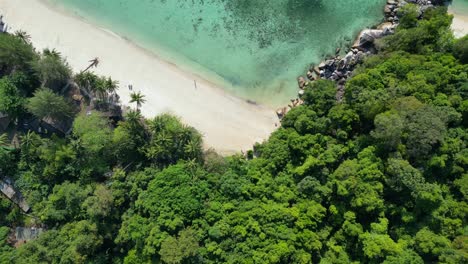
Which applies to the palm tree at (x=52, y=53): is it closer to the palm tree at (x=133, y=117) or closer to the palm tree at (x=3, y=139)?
the palm tree at (x=3, y=139)

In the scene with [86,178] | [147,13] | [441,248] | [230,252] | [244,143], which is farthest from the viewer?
[147,13]

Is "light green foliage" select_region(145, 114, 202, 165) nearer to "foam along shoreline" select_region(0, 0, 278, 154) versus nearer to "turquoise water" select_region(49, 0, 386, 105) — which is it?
"foam along shoreline" select_region(0, 0, 278, 154)

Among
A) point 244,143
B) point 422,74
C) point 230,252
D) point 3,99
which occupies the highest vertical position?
point 422,74

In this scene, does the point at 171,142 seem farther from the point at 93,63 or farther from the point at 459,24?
the point at 459,24

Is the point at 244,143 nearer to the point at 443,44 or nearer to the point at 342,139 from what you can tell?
the point at 342,139

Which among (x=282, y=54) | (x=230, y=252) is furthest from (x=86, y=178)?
(x=282, y=54)
